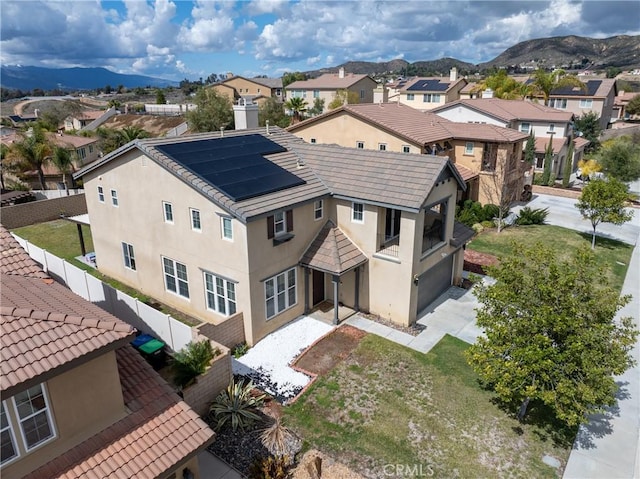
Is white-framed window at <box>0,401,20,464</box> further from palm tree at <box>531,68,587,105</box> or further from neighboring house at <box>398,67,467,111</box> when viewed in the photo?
neighboring house at <box>398,67,467,111</box>

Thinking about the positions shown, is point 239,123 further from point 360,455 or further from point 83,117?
point 83,117

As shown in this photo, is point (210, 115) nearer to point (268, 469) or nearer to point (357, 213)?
point (357, 213)

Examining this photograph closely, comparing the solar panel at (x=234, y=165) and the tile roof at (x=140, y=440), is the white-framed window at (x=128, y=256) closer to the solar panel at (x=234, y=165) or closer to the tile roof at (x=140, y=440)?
the solar panel at (x=234, y=165)

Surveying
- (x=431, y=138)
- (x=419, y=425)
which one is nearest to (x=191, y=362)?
(x=419, y=425)

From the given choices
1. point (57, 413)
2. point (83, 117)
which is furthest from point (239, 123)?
point (83, 117)

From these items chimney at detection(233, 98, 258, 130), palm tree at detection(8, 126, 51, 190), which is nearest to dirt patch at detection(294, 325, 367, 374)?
chimney at detection(233, 98, 258, 130)
